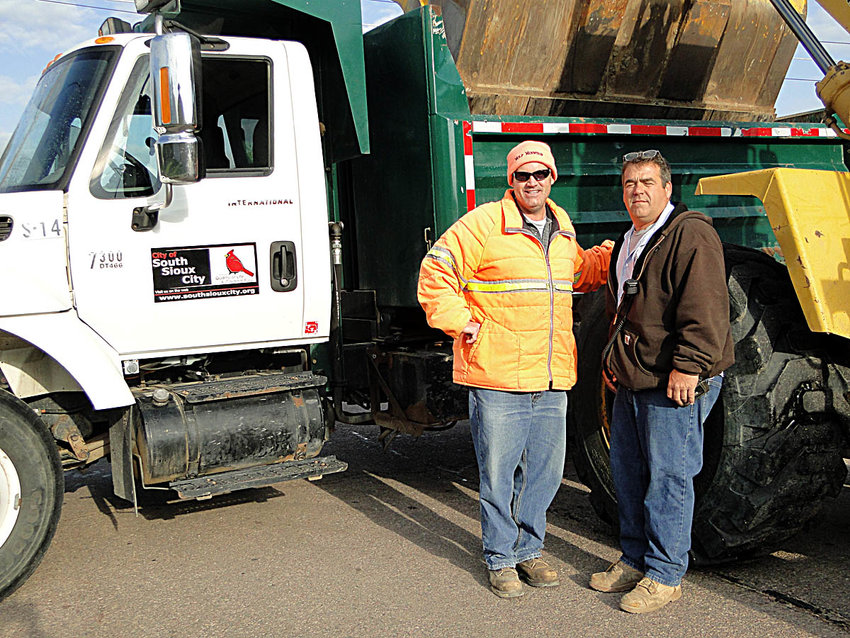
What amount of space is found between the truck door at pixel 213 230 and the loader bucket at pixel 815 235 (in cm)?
218

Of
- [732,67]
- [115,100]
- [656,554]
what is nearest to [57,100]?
[115,100]

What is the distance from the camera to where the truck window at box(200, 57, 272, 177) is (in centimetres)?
438

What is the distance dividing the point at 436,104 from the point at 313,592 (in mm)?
2447

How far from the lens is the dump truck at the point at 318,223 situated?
12.1 feet

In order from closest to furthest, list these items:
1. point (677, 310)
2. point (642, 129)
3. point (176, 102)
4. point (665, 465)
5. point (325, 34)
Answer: point (677, 310) → point (665, 465) → point (176, 102) → point (325, 34) → point (642, 129)

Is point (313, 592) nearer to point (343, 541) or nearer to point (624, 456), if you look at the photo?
point (343, 541)

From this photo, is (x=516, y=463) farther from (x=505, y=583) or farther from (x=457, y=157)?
(x=457, y=157)

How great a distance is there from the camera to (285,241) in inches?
174

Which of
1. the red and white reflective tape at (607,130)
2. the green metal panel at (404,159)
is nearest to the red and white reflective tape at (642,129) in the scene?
the red and white reflective tape at (607,130)

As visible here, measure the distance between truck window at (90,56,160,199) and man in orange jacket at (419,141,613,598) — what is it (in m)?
1.43

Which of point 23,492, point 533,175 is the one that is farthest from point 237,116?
point 23,492

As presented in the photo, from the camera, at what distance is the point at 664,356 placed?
3.43 metres

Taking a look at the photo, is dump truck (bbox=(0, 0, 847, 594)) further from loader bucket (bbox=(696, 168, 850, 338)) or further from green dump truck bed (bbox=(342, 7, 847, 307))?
loader bucket (bbox=(696, 168, 850, 338))

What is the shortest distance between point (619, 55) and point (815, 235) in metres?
1.97
